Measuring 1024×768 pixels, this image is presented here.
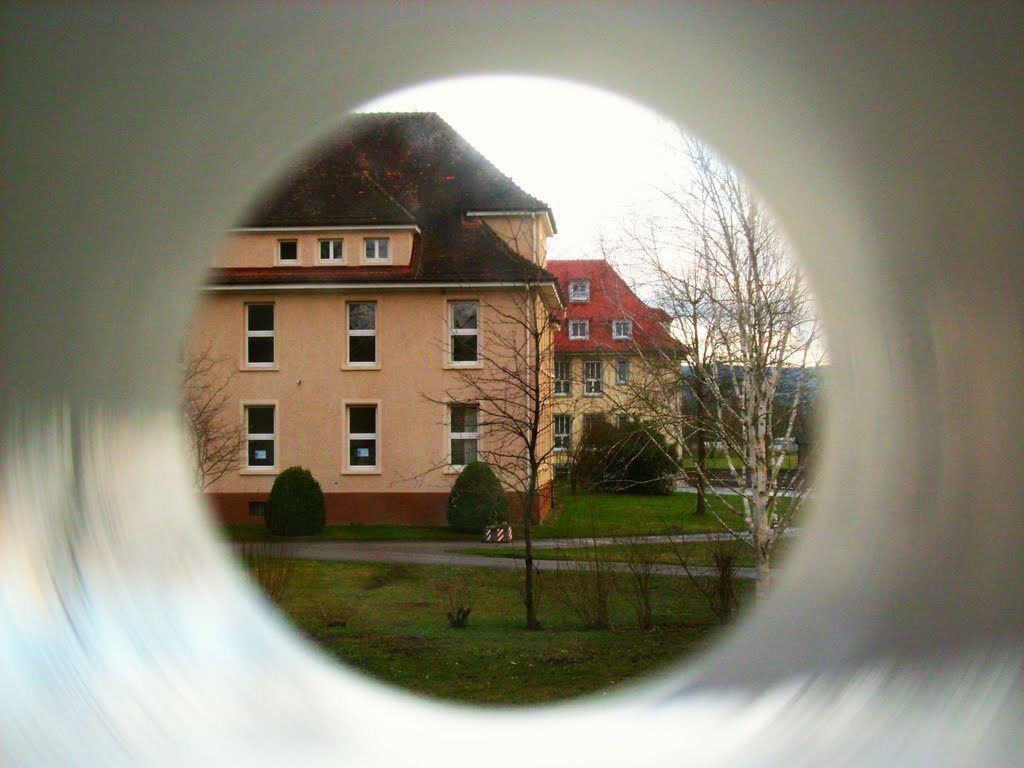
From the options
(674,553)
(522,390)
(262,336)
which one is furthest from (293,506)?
(674,553)

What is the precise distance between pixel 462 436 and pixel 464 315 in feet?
6.42

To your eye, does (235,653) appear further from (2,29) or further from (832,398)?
(832,398)

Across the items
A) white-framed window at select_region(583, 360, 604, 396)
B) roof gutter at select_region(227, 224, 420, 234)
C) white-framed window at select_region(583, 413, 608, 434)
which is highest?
roof gutter at select_region(227, 224, 420, 234)

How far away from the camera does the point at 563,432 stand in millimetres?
16719

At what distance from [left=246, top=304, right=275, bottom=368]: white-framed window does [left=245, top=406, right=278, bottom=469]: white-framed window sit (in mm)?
829

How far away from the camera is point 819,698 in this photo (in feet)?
12.0

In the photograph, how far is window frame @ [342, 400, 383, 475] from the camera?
17.8 m

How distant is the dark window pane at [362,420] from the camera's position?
18.1m

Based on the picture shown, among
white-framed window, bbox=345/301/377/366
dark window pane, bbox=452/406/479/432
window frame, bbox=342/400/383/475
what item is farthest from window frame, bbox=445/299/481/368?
window frame, bbox=342/400/383/475

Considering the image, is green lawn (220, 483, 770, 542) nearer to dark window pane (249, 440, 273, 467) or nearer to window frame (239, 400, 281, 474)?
window frame (239, 400, 281, 474)

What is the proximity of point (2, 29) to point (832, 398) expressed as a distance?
13.8 ft

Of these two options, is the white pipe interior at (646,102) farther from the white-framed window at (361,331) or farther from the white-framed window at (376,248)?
the white-framed window at (376,248)

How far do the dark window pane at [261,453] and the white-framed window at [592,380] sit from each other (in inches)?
238

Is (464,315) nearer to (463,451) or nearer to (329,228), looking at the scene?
(463,451)
